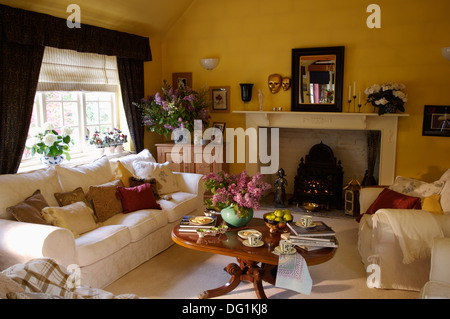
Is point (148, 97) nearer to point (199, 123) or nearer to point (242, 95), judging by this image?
point (199, 123)

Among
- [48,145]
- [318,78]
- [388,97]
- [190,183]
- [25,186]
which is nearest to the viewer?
[25,186]

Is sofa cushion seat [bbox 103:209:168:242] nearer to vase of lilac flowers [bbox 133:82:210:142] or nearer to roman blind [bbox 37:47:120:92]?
roman blind [bbox 37:47:120:92]

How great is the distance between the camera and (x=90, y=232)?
131 inches

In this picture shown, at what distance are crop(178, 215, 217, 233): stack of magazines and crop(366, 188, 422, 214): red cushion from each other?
1.63m

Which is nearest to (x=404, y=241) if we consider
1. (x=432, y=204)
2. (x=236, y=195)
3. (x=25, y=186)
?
(x=432, y=204)

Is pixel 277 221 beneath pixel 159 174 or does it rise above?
beneath

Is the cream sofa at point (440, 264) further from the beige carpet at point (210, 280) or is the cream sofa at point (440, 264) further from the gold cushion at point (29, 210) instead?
the gold cushion at point (29, 210)

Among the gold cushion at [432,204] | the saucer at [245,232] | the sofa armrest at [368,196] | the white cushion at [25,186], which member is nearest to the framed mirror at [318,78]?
the sofa armrest at [368,196]

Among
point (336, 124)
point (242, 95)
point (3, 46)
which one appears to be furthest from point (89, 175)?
point (336, 124)

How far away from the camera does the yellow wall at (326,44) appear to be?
4.82 m

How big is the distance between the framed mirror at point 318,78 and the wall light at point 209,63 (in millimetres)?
1170

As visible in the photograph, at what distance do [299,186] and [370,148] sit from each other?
112cm

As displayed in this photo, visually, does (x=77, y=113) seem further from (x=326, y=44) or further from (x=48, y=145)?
(x=326, y=44)

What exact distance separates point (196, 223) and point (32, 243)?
1.25 m
